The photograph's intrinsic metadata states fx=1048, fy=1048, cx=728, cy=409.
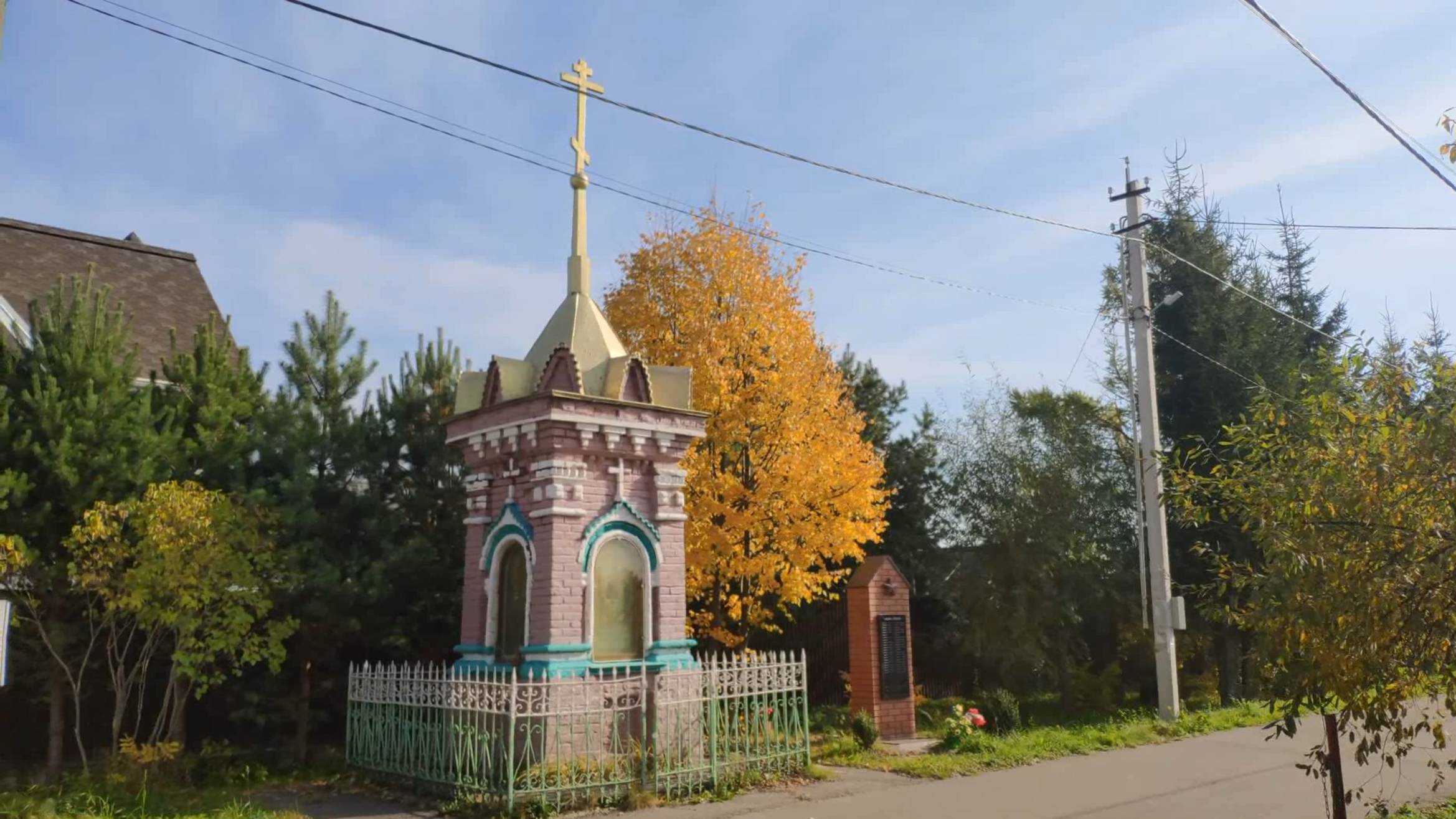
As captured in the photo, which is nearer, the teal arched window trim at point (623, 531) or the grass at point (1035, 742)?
the teal arched window trim at point (623, 531)

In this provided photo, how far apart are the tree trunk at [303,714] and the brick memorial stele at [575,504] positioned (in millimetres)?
2844

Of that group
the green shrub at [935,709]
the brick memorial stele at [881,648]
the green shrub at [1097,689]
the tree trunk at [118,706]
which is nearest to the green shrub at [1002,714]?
the green shrub at [935,709]

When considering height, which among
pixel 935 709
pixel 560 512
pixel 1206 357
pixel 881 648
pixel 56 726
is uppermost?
pixel 1206 357

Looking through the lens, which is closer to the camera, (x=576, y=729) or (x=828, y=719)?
(x=576, y=729)

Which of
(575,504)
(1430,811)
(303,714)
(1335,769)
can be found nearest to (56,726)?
(303,714)

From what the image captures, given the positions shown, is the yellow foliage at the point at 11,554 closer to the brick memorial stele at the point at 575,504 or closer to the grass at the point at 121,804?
the grass at the point at 121,804

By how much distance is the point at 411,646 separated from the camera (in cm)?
1452

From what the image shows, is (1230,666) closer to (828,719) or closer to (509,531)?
(828,719)

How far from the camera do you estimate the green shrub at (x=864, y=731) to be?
14.4 meters

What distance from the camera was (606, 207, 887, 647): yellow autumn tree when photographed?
15641 mm

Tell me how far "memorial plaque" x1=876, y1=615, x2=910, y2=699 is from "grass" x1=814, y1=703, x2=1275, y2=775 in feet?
3.10

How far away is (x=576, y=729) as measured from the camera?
438 inches

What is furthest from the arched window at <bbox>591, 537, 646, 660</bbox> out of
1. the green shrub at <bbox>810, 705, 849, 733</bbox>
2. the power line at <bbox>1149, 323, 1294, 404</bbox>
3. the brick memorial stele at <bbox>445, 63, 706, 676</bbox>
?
the power line at <bbox>1149, 323, 1294, 404</bbox>

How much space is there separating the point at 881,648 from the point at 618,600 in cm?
531
